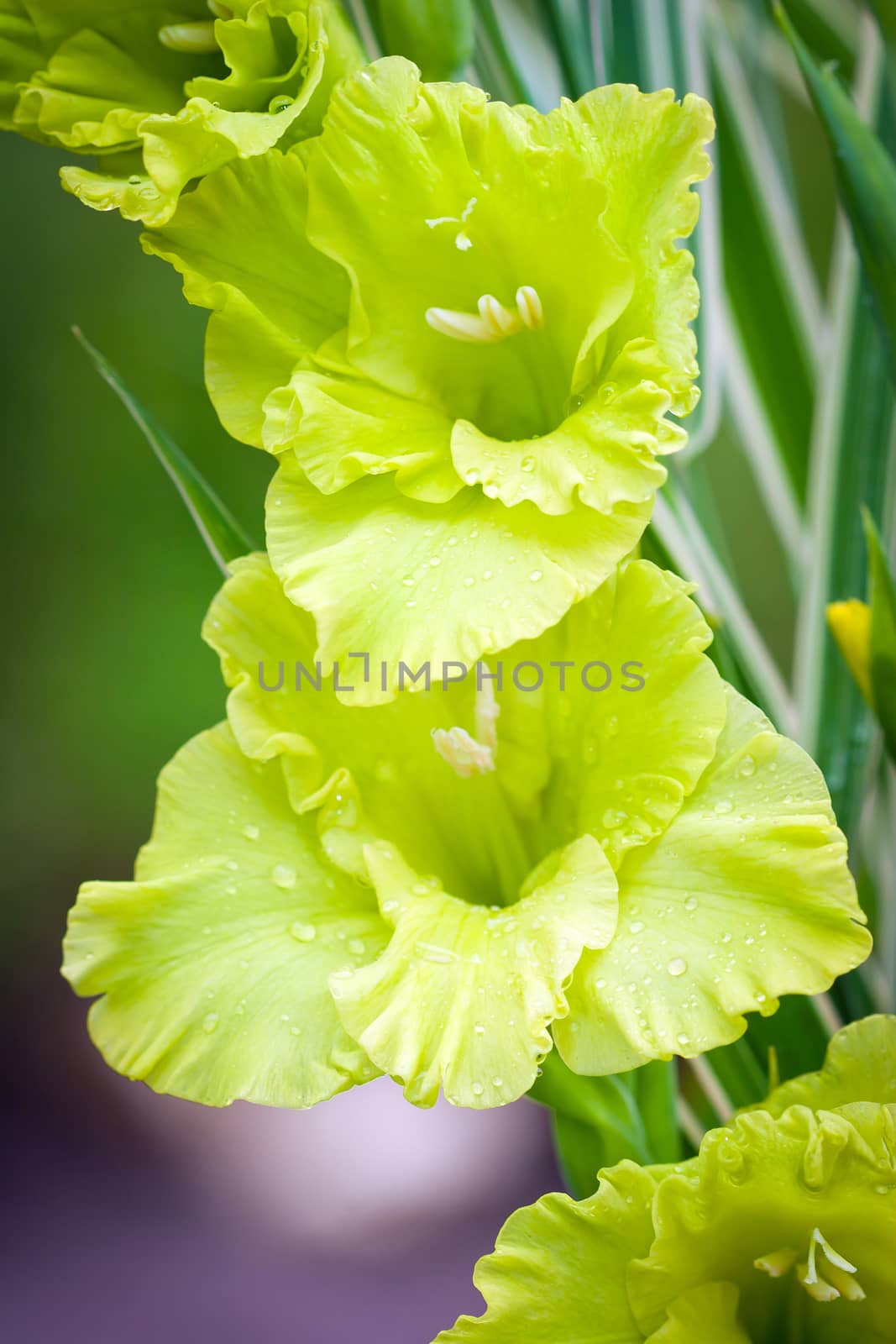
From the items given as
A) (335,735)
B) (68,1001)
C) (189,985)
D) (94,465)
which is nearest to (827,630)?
(335,735)

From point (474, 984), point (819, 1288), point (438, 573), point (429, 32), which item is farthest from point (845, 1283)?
point (429, 32)

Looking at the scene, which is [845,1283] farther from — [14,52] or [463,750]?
[14,52]

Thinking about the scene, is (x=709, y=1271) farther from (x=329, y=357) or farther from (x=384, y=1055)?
(x=329, y=357)

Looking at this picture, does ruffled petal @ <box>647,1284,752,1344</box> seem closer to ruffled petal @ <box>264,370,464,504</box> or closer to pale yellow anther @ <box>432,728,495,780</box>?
pale yellow anther @ <box>432,728,495,780</box>

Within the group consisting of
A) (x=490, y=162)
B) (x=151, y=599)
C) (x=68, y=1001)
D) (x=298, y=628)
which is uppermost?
(x=490, y=162)

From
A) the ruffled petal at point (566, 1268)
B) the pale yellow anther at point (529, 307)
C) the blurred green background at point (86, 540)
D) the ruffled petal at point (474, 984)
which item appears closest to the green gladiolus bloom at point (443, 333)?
the pale yellow anther at point (529, 307)

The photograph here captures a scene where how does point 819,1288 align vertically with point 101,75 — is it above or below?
below
